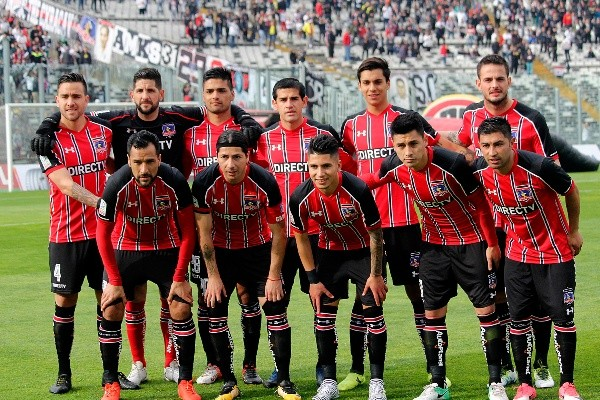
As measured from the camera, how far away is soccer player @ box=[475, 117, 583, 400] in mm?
7191

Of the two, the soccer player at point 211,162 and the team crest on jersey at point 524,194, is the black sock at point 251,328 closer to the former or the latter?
the soccer player at point 211,162

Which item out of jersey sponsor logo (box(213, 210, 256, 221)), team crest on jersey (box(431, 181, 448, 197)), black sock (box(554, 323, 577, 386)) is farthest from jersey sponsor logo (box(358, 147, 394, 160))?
black sock (box(554, 323, 577, 386))

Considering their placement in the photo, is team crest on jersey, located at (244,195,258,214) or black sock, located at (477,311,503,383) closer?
black sock, located at (477,311,503,383)

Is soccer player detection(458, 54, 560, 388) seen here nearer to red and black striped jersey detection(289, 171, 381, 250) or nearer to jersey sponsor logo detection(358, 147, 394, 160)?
jersey sponsor logo detection(358, 147, 394, 160)

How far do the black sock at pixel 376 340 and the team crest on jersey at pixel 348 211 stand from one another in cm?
67

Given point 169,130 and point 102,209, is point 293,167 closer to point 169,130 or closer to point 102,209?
point 169,130

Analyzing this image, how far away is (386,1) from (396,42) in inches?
144

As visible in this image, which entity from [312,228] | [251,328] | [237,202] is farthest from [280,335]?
[237,202]

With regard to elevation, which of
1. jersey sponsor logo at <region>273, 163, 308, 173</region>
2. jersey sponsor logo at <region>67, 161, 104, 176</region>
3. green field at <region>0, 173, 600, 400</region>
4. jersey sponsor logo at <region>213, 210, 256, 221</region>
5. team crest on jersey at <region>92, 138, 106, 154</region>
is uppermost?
team crest on jersey at <region>92, 138, 106, 154</region>

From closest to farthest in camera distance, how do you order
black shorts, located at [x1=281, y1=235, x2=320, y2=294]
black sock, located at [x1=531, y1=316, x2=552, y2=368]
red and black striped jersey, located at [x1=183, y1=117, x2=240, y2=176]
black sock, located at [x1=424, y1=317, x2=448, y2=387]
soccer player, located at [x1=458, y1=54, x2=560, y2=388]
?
black sock, located at [x1=424, y1=317, x2=448, y2=387], black sock, located at [x1=531, y1=316, x2=552, y2=368], soccer player, located at [x1=458, y1=54, x2=560, y2=388], black shorts, located at [x1=281, y1=235, x2=320, y2=294], red and black striped jersey, located at [x1=183, y1=117, x2=240, y2=176]

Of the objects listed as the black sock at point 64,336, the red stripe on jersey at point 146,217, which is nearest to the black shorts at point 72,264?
the black sock at point 64,336

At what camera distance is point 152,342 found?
9.80 m

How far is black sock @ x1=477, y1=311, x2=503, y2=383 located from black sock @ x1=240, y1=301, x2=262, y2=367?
1.75 meters

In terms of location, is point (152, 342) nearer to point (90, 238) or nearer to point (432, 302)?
point (90, 238)
